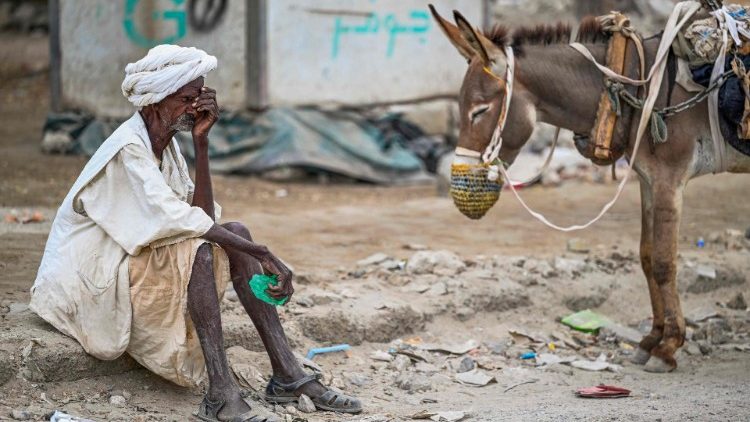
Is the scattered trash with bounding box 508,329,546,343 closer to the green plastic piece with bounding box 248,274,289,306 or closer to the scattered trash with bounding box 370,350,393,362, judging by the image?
the scattered trash with bounding box 370,350,393,362

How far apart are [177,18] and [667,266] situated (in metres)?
6.80

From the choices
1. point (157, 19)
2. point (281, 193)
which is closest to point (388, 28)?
point (157, 19)

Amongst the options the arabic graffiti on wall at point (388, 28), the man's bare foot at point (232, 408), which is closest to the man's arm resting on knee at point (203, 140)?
the man's bare foot at point (232, 408)

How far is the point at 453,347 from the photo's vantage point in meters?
5.48

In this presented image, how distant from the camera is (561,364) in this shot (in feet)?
17.7

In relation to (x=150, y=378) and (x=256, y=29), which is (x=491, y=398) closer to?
(x=150, y=378)

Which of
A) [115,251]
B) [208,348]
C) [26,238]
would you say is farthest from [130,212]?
[26,238]

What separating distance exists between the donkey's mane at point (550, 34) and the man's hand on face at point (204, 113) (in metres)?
1.69

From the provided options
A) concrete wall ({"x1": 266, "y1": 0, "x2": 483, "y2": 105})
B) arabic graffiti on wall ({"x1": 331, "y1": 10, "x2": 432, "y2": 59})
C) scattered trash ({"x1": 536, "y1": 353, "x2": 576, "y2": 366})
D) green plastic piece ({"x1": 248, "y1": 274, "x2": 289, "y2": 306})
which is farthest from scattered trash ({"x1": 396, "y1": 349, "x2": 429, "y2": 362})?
arabic graffiti on wall ({"x1": 331, "y1": 10, "x2": 432, "y2": 59})

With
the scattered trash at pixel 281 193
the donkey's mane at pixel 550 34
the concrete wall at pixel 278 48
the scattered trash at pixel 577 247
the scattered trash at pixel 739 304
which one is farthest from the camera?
the concrete wall at pixel 278 48

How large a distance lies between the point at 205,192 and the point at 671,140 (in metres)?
2.28

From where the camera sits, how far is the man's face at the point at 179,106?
412 cm

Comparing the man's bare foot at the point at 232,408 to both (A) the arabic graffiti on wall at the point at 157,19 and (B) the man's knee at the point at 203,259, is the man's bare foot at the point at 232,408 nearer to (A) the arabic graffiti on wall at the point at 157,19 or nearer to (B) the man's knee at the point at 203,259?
(B) the man's knee at the point at 203,259

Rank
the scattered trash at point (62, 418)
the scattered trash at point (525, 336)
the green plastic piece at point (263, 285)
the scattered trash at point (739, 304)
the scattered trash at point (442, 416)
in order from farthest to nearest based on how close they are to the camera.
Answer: the scattered trash at point (739, 304) → the scattered trash at point (525, 336) → the scattered trash at point (442, 416) → the green plastic piece at point (263, 285) → the scattered trash at point (62, 418)
